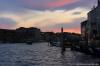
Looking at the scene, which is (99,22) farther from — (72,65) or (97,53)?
(72,65)

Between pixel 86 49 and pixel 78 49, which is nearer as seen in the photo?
pixel 86 49

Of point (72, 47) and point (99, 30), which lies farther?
point (72, 47)

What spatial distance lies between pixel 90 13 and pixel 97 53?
43.7 m

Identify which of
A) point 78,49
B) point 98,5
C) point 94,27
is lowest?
point 78,49

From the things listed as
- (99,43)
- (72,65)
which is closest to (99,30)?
(99,43)

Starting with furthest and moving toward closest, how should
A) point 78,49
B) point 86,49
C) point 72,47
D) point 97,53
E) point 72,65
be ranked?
point 72,47, point 78,49, point 86,49, point 97,53, point 72,65

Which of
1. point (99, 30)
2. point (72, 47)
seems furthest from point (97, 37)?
point (72, 47)

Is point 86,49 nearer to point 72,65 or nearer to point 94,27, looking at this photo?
point 94,27

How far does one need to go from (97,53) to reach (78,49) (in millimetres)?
35367

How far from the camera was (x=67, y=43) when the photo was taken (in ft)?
472

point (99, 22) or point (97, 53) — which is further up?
point (99, 22)

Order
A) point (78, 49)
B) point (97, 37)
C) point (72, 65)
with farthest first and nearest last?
point (78, 49)
point (97, 37)
point (72, 65)

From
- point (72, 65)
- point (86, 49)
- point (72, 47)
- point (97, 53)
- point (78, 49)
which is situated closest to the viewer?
point (72, 65)

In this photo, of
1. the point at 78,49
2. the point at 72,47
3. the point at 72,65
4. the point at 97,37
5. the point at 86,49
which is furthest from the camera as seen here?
the point at 72,47
